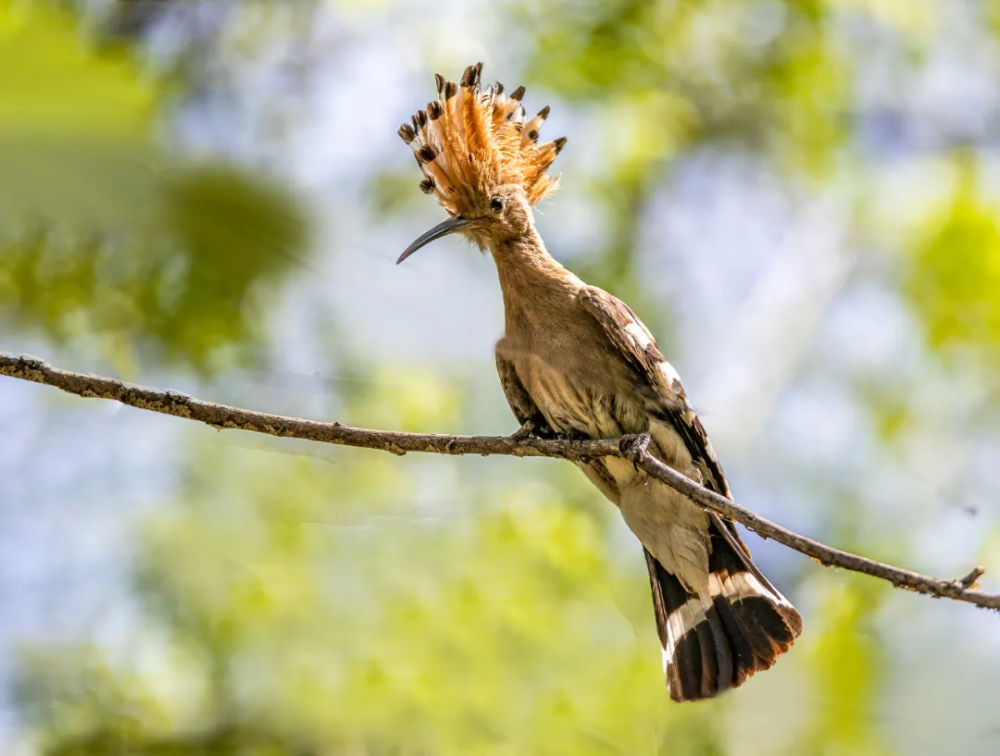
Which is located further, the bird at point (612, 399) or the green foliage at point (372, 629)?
the green foliage at point (372, 629)

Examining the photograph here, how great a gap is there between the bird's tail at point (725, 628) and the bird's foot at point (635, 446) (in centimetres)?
40

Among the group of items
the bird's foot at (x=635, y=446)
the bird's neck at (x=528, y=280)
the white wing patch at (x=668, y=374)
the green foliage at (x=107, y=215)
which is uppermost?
the green foliage at (x=107, y=215)

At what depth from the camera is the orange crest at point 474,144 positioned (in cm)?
274

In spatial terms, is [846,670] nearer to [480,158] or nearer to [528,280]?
[528,280]

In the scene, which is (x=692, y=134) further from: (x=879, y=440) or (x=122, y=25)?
(x=122, y=25)

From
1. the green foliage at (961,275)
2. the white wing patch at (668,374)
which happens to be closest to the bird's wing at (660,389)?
the white wing patch at (668,374)

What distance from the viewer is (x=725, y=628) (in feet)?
8.92

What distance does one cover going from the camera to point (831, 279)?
6.33m

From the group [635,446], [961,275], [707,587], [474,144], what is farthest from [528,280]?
[961,275]

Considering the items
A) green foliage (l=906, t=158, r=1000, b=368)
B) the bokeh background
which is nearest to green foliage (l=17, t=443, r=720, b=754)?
the bokeh background

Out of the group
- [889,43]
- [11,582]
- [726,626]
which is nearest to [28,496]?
[11,582]

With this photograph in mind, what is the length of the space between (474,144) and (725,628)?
55.9 inches

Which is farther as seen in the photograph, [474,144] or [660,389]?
[474,144]

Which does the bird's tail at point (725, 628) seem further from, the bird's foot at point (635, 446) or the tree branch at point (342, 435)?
the tree branch at point (342, 435)
